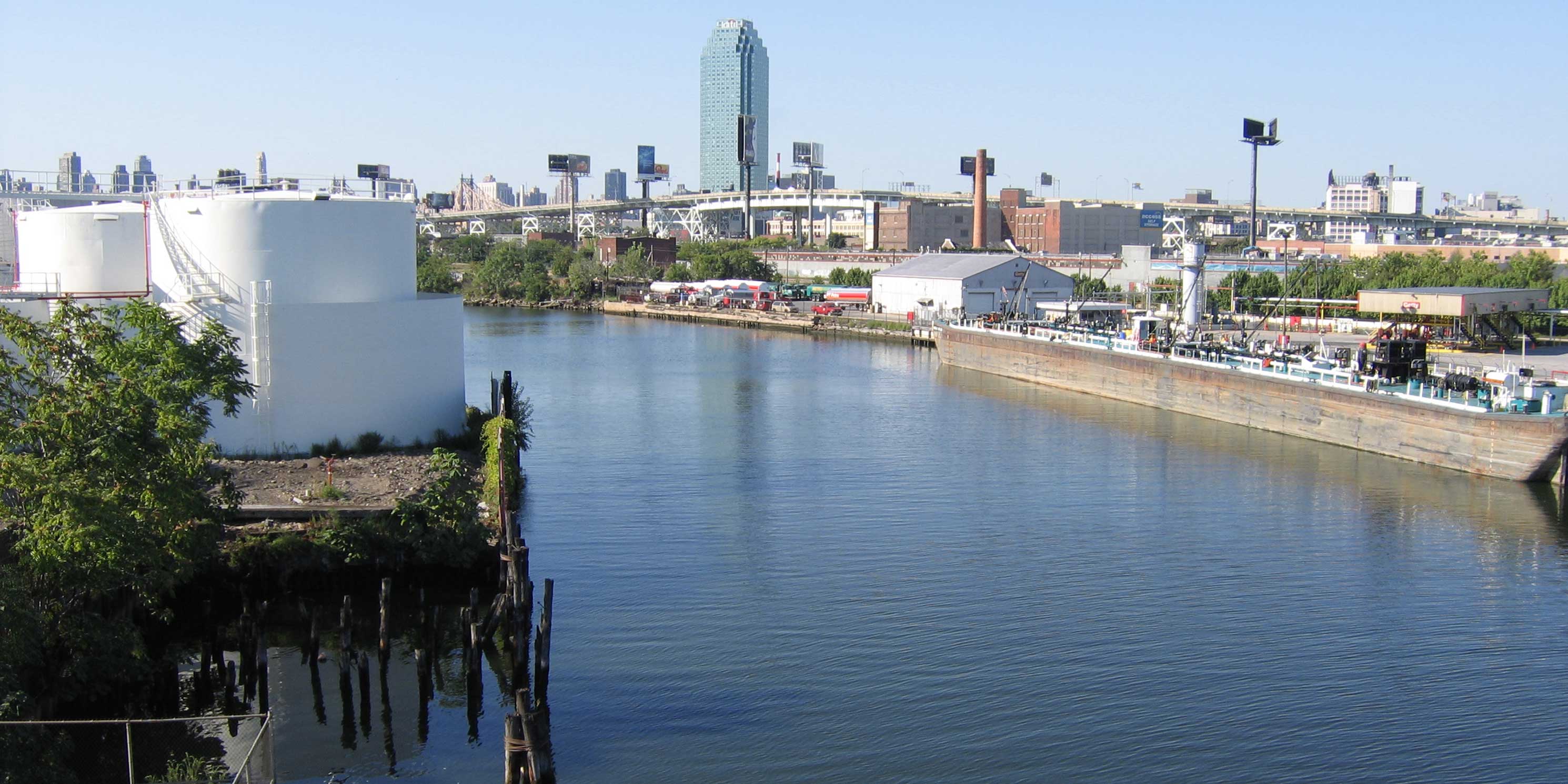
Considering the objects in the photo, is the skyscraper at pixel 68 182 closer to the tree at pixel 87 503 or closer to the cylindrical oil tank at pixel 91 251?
the cylindrical oil tank at pixel 91 251

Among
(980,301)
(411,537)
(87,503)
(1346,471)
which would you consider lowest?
(1346,471)

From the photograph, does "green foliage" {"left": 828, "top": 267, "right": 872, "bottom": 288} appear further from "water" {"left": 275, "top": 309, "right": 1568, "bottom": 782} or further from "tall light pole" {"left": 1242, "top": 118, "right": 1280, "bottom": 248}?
"water" {"left": 275, "top": 309, "right": 1568, "bottom": 782}

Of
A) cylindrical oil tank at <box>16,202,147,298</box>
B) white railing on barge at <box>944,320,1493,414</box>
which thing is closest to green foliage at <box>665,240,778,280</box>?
white railing on barge at <box>944,320,1493,414</box>

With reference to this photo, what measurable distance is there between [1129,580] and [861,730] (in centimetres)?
485

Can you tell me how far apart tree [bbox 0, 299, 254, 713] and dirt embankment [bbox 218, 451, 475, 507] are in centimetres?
236

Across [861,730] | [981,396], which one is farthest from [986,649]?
[981,396]

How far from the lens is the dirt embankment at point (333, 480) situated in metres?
13.5

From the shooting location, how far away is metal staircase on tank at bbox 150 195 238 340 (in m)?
15.7

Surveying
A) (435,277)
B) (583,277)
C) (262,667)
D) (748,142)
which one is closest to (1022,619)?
(262,667)

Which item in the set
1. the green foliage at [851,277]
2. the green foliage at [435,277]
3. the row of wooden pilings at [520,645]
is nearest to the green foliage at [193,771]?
the row of wooden pilings at [520,645]

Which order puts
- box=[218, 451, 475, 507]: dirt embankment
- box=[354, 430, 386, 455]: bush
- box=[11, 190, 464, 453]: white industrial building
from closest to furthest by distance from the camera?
box=[218, 451, 475, 507]: dirt embankment → box=[11, 190, 464, 453]: white industrial building → box=[354, 430, 386, 455]: bush

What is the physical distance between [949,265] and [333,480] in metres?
35.1

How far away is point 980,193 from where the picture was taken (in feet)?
248

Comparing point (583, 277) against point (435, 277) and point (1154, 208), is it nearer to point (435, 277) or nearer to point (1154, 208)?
point (435, 277)
